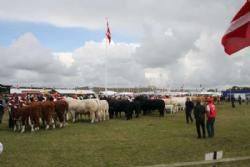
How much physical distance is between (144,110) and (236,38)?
31284 millimetres

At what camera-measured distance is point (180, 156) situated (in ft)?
50.8

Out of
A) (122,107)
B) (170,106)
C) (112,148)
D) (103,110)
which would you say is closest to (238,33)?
(112,148)

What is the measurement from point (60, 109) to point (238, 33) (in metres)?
18.1

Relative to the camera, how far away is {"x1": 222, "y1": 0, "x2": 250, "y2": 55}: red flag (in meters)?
11.9

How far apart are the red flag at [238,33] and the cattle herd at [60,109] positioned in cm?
1318

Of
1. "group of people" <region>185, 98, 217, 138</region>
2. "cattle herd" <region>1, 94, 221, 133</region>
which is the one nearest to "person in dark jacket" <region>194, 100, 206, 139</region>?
"group of people" <region>185, 98, 217, 138</region>

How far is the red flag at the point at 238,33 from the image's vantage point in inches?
467

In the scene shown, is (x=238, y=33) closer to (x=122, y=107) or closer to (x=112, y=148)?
(x=112, y=148)

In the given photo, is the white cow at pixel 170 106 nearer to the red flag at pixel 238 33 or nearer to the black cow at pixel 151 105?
the black cow at pixel 151 105

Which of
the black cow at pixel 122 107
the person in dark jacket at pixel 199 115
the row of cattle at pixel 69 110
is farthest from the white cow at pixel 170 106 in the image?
the person in dark jacket at pixel 199 115

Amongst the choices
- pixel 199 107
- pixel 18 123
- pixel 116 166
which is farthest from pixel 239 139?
pixel 18 123

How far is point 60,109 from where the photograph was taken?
28.3 meters

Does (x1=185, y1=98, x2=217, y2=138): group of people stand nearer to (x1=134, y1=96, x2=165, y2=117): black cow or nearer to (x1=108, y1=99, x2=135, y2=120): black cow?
(x1=108, y1=99, x2=135, y2=120): black cow

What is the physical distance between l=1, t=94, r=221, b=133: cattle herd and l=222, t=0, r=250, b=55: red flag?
13184 millimetres
